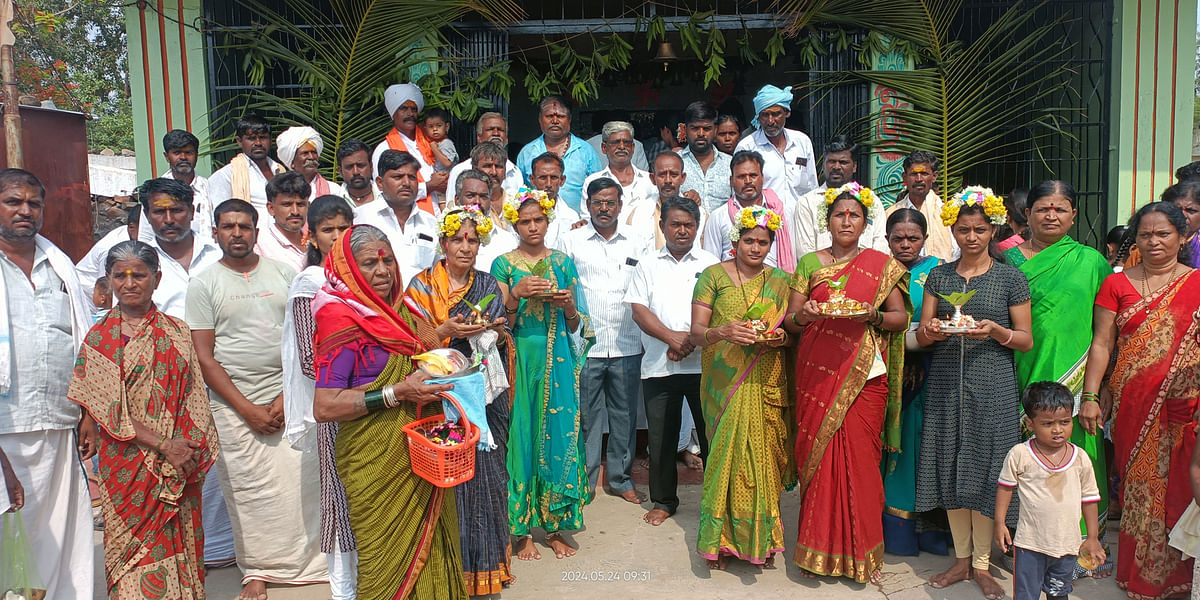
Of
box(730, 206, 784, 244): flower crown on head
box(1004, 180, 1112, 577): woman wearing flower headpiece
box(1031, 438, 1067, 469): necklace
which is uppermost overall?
box(730, 206, 784, 244): flower crown on head

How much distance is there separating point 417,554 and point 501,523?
97 cm

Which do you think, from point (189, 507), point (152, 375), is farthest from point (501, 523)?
point (152, 375)

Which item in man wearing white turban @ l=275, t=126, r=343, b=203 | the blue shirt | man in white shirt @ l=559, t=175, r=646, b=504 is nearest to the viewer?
man in white shirt @ l=559, t=175, r=646, b=504

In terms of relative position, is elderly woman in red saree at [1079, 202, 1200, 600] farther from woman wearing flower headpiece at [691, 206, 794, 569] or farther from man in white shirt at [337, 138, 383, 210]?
man in white shirt at [337, 138, 383, 210]

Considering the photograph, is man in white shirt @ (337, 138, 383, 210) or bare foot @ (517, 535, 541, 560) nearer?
bare foot @ (517, 535, 541, 560)

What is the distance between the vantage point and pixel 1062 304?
14.6ft

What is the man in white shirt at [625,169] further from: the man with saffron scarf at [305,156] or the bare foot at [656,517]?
the bare foot at [656,517]

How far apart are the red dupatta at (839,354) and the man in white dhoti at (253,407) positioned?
2.64 m

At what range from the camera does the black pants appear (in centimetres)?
530

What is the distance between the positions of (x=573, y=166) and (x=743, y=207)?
1.68m

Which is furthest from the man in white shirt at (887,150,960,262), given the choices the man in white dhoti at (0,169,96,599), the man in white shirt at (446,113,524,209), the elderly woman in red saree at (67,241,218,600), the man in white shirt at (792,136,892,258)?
the man in white dhoti at (0,169,96,599)

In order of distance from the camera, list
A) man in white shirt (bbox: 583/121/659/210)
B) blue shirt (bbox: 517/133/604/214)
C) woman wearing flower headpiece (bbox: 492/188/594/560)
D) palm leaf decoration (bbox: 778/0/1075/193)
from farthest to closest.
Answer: palm leaf decoration (bbox: 778/0/1075/193) < blue shirt (bbox: 517/133/604/214) < man in white shirt (bbox: 583/121/659/210) < woman wearing flower headpiece (bbox: 492/188/594/560)

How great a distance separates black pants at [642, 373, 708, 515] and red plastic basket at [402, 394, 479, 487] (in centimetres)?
214

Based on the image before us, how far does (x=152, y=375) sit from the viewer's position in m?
3.92
